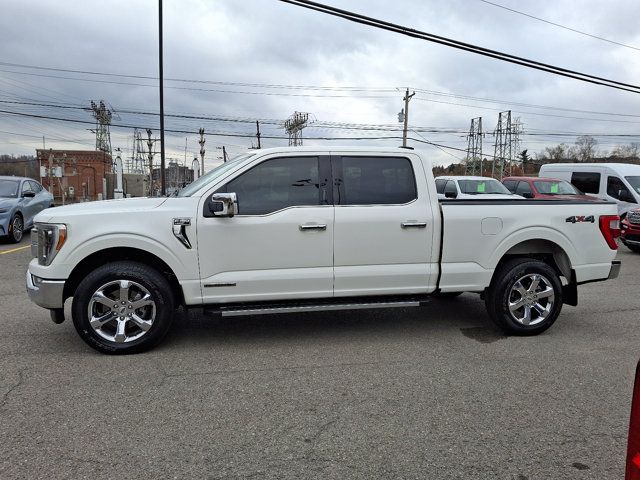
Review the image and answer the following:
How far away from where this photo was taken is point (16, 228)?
1221cm

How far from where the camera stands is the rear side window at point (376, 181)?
16.1 feet

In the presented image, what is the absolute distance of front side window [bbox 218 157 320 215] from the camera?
4.68m

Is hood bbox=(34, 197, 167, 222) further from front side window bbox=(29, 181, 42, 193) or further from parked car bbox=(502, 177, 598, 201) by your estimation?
parked car bbox=(502, 177, 598, 201)

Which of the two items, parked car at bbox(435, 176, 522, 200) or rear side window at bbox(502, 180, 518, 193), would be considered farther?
rear side window at bbox(502, 180, 518, 193)

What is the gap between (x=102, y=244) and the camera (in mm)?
4418

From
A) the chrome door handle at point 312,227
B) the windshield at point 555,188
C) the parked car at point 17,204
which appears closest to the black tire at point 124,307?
the chrome door handle at point 312,227

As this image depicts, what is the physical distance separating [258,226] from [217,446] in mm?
2104

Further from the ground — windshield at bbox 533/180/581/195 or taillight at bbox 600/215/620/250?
windshield at bbox 533/180/581/195

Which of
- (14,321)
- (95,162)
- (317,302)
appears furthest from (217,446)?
(95,162)

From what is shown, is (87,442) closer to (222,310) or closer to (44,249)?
(222,310)

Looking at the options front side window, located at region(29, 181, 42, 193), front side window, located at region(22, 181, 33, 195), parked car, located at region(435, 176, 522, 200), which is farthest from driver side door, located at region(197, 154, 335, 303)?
front side window, located at region(29, 181, 42, 193)

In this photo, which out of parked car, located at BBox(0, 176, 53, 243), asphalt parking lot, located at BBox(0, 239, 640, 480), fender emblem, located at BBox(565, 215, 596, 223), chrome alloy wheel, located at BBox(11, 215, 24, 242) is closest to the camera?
asphalt parking lot, located at BBox(0, 239, 640, 480)

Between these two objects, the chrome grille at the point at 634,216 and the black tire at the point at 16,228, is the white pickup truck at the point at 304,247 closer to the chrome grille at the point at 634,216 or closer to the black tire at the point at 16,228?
the chrome grille at the point at 634,216

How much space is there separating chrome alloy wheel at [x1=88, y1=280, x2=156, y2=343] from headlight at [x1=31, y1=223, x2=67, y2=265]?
52 cm
